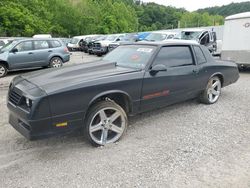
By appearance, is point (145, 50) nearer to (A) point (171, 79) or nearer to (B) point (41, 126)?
(A) point (171, 79)

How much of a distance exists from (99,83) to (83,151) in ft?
3.59

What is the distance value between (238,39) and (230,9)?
69626mm

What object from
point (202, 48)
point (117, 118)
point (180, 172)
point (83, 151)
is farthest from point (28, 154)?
point (202, 48)

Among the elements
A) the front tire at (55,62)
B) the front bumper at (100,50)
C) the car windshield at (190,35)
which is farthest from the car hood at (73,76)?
the front bumper at (100,50)

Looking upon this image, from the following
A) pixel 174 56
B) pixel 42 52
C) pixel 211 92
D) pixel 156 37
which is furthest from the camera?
pixel 156 37

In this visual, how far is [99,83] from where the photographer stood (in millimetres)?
4047

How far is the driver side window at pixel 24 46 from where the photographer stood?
36.7ft

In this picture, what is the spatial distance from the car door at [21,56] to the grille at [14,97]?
745 centimetres

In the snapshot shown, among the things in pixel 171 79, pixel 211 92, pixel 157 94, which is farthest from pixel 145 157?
pixel 211 92

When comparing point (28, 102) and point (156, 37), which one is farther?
point (156, 37)

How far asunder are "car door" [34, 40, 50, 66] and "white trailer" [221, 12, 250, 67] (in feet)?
26.3

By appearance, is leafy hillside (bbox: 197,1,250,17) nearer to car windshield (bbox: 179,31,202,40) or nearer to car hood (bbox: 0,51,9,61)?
car windshield (bbox: 179,31,202,40)

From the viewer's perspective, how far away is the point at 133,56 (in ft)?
16.6

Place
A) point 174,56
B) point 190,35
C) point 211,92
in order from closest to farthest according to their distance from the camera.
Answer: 1. point 174,56
2. point 211,92
3. point 190,35
